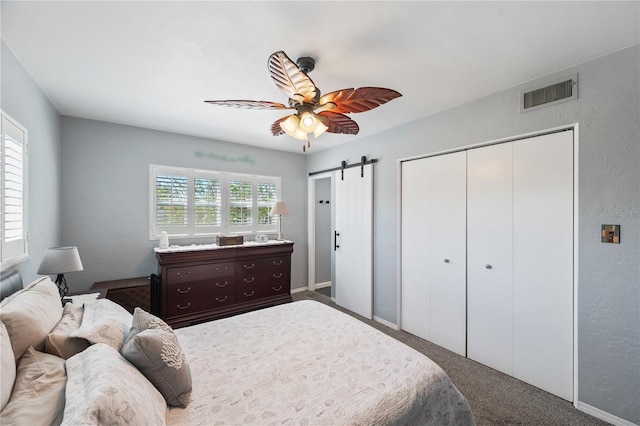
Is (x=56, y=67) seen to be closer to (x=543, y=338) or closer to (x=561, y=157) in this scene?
(x=561, y=157)

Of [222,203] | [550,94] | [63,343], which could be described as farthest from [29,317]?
[550,94]

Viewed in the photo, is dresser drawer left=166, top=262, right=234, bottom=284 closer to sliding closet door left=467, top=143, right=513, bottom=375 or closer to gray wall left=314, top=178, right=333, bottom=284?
gray wall left=314, top=178, right=333, bottom=284

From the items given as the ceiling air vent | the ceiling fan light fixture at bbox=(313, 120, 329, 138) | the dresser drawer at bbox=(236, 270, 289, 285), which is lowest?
the dresser drawer at bbox=(236, 270, 289, 285)

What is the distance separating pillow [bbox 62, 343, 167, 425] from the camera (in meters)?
0.82

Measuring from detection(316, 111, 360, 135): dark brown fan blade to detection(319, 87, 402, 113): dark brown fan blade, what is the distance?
6cm

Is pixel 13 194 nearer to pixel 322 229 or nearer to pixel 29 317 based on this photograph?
pixel 29 317

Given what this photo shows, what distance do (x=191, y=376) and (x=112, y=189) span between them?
9.71ft

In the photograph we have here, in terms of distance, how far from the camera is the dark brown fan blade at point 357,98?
65.8 inches

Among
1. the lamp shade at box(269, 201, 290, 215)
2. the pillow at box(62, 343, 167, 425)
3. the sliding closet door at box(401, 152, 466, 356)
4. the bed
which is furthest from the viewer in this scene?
the lamp shade at box(269, 201, 290, 215)

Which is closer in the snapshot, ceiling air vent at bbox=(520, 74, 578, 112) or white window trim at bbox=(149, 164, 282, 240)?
ceiling air vent at bbox=(520, 74, 578, 112)

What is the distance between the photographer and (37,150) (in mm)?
2291

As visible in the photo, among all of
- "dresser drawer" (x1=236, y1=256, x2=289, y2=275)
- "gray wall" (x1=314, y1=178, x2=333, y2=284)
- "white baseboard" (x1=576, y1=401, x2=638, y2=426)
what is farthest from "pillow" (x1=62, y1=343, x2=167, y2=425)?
"gray wall" (x1=314, y1=178, x2=333, y2=284)

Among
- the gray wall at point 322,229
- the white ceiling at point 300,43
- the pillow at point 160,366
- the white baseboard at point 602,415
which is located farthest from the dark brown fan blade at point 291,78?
the gray wall at point 322,229

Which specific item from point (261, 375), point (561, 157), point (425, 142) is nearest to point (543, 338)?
point (561, 157)
